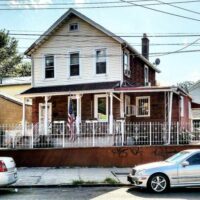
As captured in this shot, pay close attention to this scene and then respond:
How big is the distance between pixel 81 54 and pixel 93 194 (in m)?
15.3

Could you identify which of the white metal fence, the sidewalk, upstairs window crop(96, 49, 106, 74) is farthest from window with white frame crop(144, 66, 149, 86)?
the sidewalk

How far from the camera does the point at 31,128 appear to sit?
23016mm

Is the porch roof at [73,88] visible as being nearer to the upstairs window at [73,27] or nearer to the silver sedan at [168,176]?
the upstairs window at [73,27]

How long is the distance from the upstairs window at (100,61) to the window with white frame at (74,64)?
1.35 metres

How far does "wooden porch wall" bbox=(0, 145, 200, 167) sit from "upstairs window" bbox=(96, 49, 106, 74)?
23.7ft

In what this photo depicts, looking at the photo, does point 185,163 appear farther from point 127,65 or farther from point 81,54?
point 81,54

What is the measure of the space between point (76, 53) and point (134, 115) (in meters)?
5.25

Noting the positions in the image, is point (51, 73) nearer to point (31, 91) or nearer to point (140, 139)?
point (31, 91)

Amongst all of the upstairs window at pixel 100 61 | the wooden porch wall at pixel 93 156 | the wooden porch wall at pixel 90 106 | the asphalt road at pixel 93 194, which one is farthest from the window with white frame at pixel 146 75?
the asphalt road at pixel 93 194

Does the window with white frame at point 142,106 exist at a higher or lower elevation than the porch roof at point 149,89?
lower

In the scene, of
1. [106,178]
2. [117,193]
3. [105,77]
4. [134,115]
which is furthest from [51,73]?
[117,193]

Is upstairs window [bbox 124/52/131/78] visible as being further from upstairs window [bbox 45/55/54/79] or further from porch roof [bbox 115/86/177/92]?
upstairs window [bbox 45/55/54/79]

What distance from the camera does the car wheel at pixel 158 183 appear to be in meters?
14.4

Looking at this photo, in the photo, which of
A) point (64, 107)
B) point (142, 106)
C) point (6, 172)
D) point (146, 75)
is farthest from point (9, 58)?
point (6, 172)
